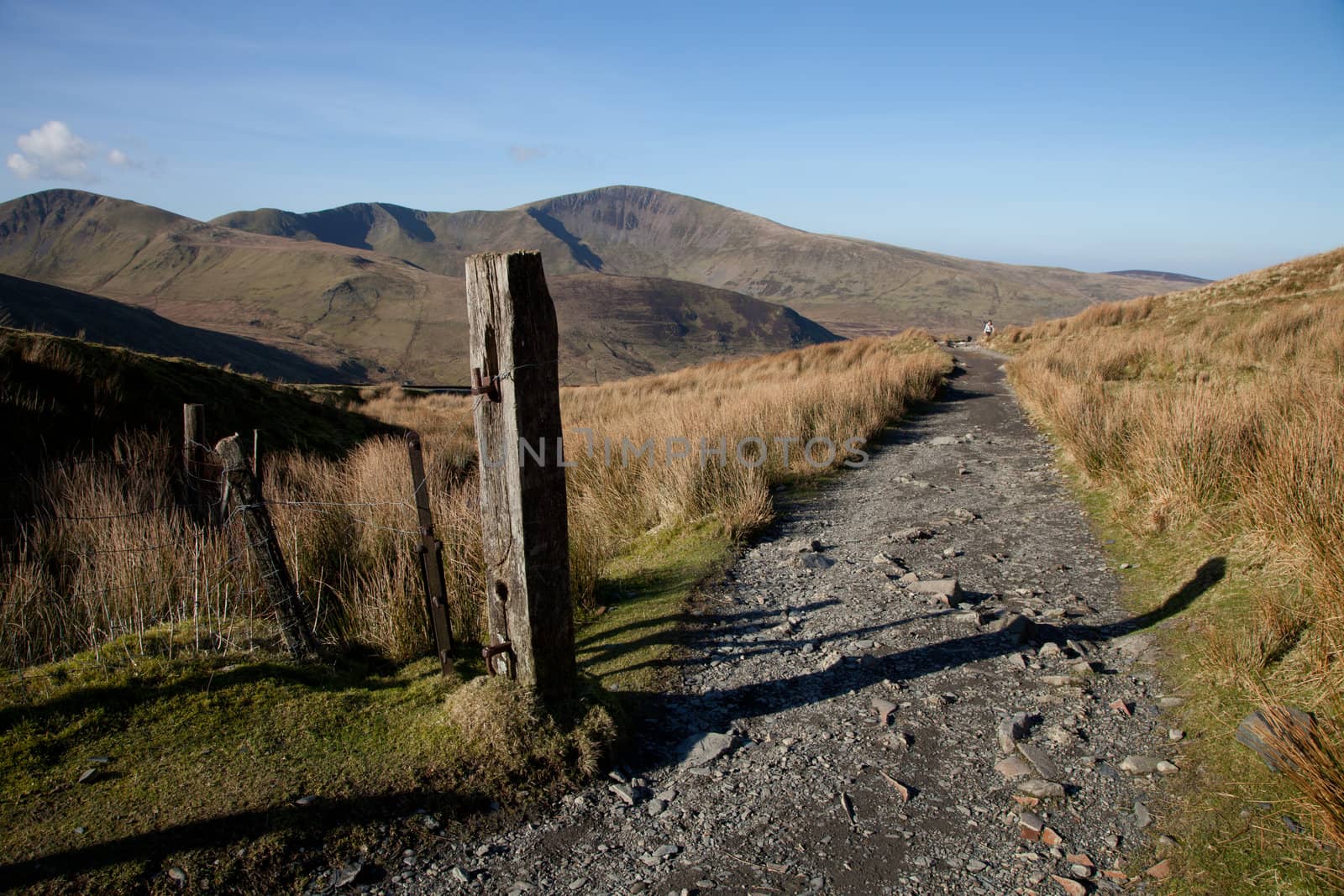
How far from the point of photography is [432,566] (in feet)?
11.0

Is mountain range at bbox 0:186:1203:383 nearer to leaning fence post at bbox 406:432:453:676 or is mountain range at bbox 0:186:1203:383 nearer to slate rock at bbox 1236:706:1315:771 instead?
leaning fence post at bbox 406:432:453:676

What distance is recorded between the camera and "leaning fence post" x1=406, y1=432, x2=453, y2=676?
3.37 meters

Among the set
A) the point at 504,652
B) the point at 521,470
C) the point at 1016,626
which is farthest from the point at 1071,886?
the point at 521,470

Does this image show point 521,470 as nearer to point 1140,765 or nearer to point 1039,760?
point 1039,760

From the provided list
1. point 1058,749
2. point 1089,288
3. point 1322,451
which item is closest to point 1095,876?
point 1058,749

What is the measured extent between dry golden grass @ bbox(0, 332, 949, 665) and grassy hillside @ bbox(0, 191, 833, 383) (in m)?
75.0

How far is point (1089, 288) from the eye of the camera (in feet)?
618

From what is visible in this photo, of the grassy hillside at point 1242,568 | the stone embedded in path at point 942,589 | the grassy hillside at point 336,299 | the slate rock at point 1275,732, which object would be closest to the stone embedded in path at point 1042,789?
the grassy hillside at point 1242,568

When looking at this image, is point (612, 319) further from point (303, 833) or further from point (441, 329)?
point (303, 833)

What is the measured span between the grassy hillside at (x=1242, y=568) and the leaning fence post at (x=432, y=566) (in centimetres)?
292

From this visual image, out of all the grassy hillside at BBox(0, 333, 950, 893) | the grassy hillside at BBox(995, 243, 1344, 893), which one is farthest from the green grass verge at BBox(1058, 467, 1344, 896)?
the grassy hillside at BBox(0, 333, 950, 893)

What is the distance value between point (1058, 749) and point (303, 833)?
2.84 metres

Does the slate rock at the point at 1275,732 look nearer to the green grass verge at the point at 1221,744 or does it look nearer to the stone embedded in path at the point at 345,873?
the green grass verge at the point at 1221,744

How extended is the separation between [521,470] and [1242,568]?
4.03m
